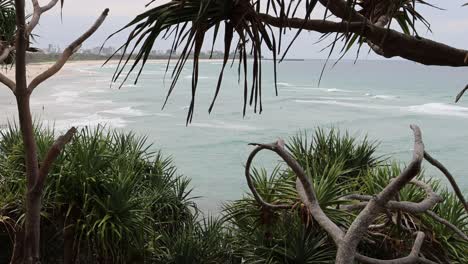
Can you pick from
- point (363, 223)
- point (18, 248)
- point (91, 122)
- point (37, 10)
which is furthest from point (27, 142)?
point (91, 122)

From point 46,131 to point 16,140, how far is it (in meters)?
0.37

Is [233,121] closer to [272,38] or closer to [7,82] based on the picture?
[7,82]

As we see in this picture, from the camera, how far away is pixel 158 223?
659cm

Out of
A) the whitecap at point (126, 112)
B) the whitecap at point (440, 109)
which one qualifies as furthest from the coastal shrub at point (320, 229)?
the whitecap at point (440, 109)

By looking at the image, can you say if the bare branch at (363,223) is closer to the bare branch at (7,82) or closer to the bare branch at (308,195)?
the bare branch at (308,195)

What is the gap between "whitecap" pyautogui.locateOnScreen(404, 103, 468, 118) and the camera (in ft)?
125

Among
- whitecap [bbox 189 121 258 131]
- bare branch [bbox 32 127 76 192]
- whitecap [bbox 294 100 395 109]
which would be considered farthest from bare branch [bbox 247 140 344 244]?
whitecap [bbox 294 100 395 109]

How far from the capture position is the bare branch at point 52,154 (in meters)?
4.10

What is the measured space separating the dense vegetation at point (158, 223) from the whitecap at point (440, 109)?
110ft

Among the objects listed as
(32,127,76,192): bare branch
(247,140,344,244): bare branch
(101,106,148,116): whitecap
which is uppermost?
(247,140,344,244): bare branch

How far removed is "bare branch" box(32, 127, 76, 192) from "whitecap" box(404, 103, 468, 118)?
35871mm

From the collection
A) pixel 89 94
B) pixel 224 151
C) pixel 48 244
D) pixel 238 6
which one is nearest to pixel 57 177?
pixel 48 244

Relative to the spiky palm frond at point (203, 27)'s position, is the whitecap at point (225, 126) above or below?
below

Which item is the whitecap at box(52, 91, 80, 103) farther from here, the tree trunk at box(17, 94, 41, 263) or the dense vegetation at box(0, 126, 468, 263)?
the tree trunk at box(17, 94, 41, 263)
